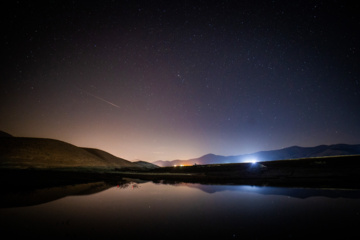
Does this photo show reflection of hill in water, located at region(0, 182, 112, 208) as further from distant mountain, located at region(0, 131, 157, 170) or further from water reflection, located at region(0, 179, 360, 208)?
distant mountain, located at region(0, 131, 157, 170)

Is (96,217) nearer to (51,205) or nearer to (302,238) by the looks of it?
(51,205)

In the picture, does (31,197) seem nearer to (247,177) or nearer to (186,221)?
(186,221)

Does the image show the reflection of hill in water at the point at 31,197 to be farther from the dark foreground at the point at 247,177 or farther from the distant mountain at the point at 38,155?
the distant mountain at the point at 38,155

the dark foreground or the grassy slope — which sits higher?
the grassy slope

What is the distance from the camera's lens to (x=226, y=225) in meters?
7.43

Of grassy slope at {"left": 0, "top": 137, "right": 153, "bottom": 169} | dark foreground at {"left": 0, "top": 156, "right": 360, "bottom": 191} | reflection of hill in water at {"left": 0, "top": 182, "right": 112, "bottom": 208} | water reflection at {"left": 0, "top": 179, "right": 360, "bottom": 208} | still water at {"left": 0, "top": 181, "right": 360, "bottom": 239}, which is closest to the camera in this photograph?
still water at {"left": 0, "top": 181, "right": 360, "bottom": 239}

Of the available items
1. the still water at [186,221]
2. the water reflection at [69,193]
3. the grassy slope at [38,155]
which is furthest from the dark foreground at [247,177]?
the grassy slope at [38,155]

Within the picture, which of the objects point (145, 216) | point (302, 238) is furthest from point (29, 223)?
point (302, 238)

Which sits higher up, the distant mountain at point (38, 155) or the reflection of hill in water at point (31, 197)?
the distant mountain at point (38, 155)

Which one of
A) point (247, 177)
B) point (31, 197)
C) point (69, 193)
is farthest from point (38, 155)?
point (247, 177)

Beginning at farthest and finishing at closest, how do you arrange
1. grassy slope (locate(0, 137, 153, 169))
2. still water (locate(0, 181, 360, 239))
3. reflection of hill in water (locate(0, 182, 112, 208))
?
grassy slope (locate(0, 137, 153, 169)) → reflection of hill in water (locate(0, 182, 112, 208)) → still water (locate(0, 181, 360, 239))

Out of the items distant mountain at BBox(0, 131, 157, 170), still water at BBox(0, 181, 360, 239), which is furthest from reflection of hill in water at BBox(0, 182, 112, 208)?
distant mountain at BBox(0, 131, 157, 170)

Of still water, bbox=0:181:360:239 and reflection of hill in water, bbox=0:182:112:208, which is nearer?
still water, bbox=0:181:360:239

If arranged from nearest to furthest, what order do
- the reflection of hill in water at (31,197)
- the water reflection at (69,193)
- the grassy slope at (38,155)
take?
the reflection of hill in water at (31,197) < the water reflection at (69,193) < the grassy slope at (38,155)
